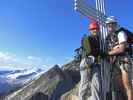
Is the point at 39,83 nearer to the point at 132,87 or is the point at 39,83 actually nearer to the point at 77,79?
the point at 77,79

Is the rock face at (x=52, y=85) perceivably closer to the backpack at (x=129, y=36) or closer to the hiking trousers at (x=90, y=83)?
the hiking trousers at (x=90, y=83)

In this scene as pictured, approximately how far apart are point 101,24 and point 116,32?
31.3 inches

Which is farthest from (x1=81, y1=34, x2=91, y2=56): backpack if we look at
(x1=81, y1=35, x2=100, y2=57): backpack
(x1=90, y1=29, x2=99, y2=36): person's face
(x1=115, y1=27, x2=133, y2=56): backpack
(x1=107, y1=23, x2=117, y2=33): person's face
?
(x1=115, y1=27, x2=133, y2=56): backpack

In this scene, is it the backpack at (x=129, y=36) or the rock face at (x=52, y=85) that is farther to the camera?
the rock face at (x=52, y=85)

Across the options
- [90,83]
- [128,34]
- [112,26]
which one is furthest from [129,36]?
[90,83]

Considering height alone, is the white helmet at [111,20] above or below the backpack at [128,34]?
above

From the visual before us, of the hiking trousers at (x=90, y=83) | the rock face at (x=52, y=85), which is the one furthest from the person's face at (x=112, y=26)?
the rock face at (x=52, y=85)

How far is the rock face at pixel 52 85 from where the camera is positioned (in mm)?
19766

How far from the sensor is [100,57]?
921 centimetres

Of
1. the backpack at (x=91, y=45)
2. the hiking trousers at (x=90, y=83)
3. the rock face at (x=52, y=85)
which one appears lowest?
the hiking trousers at (x=90, y=83)

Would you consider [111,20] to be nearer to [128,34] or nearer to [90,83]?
[128,34]

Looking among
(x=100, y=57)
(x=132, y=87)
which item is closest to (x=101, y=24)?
(x=100, y=57)

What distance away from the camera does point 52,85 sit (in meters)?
20.8

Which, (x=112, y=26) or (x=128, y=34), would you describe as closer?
(x=128, y=34)
